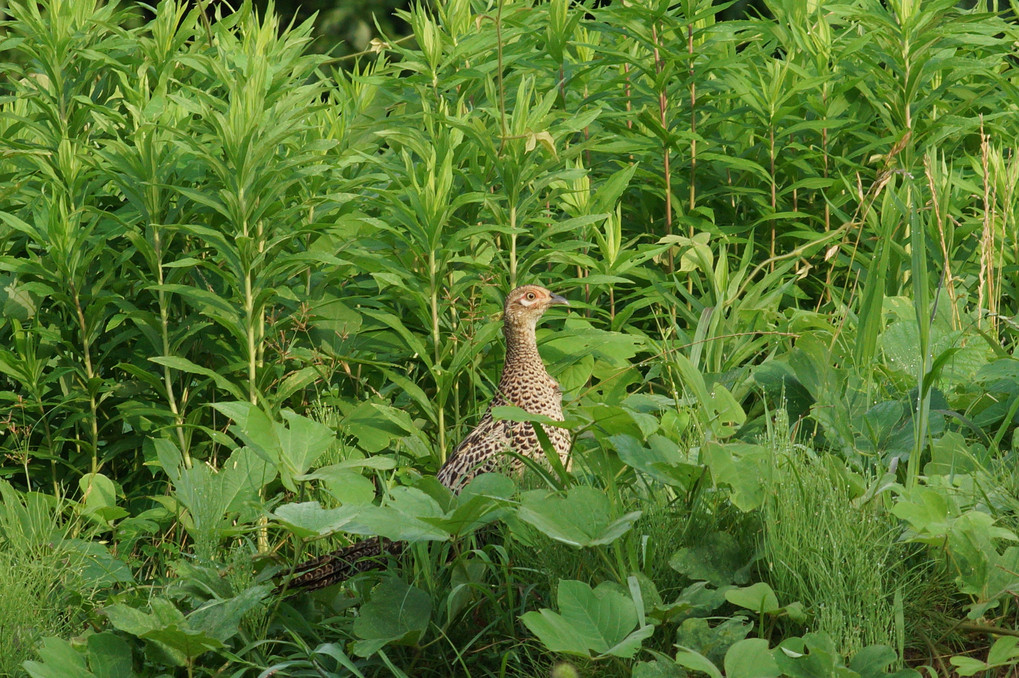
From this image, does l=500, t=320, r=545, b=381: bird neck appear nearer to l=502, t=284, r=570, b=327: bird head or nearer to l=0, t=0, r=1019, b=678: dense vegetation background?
l=502, t=284, r=570, b=327: bird head

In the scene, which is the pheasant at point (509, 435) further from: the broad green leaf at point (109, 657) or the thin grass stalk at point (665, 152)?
the thin grass stalk at point (665, 152)

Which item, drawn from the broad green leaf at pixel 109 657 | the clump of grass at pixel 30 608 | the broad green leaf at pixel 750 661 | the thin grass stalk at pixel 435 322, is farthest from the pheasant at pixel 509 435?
the broad green leaf at pixel 750 661

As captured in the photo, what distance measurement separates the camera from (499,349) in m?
4.49

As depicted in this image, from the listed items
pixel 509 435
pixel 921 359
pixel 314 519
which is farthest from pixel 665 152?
pixel 314 519

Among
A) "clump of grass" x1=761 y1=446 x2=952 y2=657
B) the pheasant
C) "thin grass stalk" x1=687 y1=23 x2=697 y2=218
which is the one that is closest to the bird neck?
the pheasant

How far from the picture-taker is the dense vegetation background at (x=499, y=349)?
2.57 metres

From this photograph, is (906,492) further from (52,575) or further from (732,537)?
(52,575)

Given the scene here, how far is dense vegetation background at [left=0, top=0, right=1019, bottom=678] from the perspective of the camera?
2.57m

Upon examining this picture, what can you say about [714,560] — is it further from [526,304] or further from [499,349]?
[499,349]

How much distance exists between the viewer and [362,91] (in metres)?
5.39

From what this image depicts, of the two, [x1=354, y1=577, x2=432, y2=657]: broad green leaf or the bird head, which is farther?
the bird head

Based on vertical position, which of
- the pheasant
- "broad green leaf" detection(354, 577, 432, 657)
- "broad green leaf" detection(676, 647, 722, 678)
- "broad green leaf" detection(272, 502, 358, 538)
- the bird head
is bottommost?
the pheasant

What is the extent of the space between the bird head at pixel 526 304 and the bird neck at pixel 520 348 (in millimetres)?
15

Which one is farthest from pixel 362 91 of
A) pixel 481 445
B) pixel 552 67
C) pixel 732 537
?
pixel 732 537
